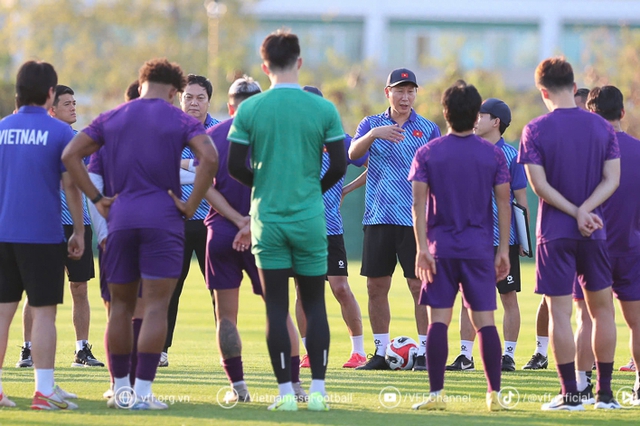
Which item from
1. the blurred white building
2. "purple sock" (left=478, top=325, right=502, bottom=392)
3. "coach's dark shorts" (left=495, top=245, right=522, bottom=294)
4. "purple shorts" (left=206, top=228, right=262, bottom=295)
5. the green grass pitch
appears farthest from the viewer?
the blurred white building

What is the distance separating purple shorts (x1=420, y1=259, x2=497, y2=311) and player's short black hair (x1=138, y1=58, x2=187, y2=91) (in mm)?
2071

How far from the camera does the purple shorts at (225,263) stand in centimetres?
751

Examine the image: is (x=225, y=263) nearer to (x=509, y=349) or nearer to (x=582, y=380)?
(x=582, y=380)

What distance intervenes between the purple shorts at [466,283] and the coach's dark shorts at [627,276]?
2.98 feet

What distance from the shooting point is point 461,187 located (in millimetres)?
6996

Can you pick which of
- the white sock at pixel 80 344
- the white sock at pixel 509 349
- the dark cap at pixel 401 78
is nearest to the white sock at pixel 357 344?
the white sock at pixel 509 349

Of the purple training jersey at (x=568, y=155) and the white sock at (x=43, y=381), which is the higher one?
the purple training jersey at (x=568, y=155)

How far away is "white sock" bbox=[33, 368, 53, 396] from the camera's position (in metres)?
7.12

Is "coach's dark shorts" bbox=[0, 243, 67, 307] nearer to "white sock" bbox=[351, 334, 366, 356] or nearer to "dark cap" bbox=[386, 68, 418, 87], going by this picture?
"white sock" bbox=[351, 334, 366, 356]

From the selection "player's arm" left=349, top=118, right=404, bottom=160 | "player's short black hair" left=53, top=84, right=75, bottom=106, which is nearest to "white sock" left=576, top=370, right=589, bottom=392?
"player's arm" left=349, top=118, right=404, bottom=160

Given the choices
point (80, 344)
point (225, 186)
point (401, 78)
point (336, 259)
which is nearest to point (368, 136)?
point (401, 78)

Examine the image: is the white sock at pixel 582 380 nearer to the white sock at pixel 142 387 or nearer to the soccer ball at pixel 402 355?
the soccer ball at pixel 402 355

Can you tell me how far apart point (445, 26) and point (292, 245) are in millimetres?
63715

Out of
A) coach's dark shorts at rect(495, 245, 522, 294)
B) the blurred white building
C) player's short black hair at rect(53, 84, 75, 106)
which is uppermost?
the blurred white building
